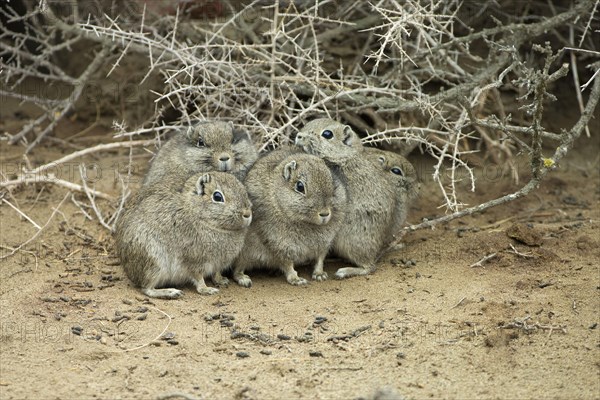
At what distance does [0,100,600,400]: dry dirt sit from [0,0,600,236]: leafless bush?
2.01 feet

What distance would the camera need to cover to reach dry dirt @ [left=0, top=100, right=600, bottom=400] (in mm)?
5637

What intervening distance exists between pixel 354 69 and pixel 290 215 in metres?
2.78

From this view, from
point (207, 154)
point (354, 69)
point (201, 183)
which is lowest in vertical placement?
point (201, 183)

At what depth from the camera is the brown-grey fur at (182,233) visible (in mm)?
7336

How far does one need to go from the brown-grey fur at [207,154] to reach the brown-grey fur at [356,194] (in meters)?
0.58

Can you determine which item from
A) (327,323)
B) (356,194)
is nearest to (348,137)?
(356,194)

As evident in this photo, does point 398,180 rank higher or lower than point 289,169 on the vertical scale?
lower

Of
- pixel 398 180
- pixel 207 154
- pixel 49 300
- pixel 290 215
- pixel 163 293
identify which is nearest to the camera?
pixel 49 300

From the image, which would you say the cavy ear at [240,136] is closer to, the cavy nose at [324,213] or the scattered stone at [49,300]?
the cavy nose at [324,213]

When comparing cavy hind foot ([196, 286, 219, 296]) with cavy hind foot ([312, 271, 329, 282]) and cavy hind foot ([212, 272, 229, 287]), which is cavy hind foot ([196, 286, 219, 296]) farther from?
cavy hind foot ([312, 271, 329, 282])

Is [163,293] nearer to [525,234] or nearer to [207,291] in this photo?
[207,291]

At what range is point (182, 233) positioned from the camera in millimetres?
7418

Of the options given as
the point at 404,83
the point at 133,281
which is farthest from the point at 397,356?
the point at 404,83

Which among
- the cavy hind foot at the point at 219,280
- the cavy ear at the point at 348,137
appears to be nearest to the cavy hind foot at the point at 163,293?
the cavy hind foot at the point at 219,280
